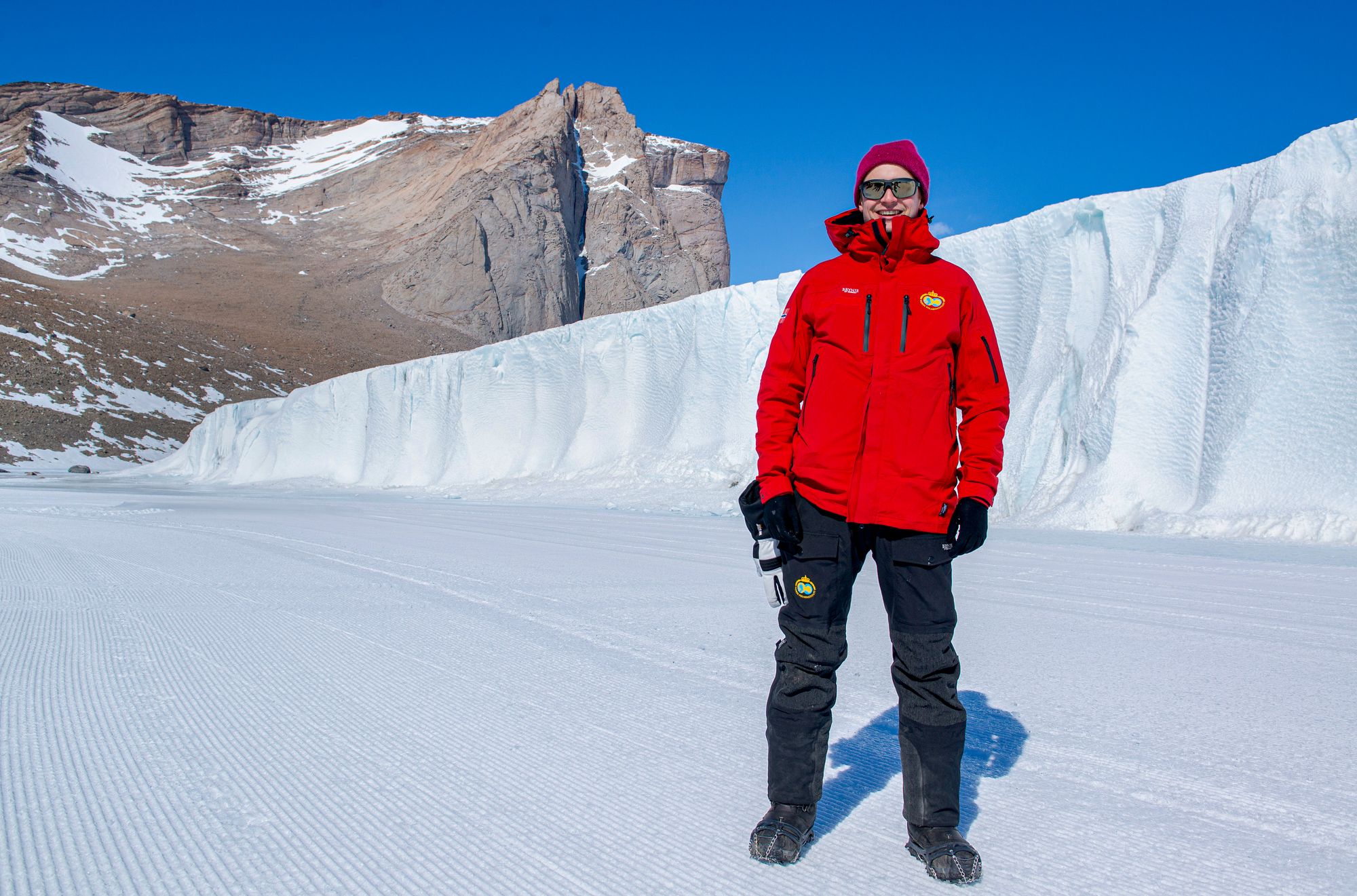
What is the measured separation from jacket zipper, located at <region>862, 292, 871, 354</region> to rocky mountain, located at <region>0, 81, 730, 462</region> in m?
39.5

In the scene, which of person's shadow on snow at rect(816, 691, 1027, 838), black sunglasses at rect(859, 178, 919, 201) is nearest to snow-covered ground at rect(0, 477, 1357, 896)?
person's shadow on snow at rect(816, 691, 1027, 838)

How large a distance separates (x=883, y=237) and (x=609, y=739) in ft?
4.33

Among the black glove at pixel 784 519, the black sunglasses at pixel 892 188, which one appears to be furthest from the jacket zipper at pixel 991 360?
the black glove at pixel 784 519

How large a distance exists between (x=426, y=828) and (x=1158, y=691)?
2032mm

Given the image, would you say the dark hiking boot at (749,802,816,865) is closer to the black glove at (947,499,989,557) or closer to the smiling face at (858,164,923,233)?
the black glove at (947,499,989,557)

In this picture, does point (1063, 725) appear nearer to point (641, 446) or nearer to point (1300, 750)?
point (1300, 750)

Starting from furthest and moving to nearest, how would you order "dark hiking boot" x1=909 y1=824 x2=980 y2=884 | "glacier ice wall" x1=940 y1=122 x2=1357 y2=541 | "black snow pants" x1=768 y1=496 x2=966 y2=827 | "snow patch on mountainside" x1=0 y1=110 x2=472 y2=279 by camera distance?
"snow patch on mountainside" x1=0 y1=110 x2=472 y2=279 < "glacier ice wall" x1=940 y1=122 x2=1357 y2=541 < "black snow pants" x1=768 y1=496 x2=966 y2=827 < "dark hiking boot" x1=909 y1=824 x2=980 y2=884

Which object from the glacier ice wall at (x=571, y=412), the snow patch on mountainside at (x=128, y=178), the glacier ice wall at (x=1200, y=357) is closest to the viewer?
the glacier ice wall at (x=1200, y=357)

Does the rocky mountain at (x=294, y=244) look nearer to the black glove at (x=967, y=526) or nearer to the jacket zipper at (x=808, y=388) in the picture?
the jacket zipper at (x=808, y=388)

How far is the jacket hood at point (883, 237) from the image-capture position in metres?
1.66

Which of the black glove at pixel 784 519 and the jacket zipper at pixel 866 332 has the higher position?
the jacket zipper at pixel 866 332

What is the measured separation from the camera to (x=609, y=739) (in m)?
2.15

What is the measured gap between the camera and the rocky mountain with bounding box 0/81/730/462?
4400 cm

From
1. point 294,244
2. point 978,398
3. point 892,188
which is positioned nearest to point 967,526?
point 978,398
